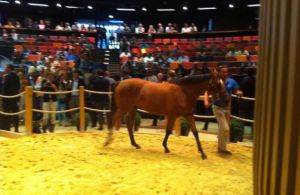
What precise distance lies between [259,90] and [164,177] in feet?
11.5

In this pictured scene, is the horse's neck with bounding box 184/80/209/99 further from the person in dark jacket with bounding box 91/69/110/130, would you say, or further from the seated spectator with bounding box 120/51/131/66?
the seated spectator with bounding box 120/51/131/66

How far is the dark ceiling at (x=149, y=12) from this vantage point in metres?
29.0

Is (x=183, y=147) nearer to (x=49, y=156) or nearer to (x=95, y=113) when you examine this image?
(x=49, y=156)

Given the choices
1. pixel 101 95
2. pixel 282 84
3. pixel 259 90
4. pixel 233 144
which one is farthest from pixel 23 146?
pixel 282 84

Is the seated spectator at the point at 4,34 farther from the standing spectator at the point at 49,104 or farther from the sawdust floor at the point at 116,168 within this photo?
the sawdust floor at the point at 116,168

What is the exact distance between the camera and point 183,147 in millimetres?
8953

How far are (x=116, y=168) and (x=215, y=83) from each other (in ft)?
8.21

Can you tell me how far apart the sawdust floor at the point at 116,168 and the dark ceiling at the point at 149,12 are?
69.0 ft

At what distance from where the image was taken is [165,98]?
27.6ft

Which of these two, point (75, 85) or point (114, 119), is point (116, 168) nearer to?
point (114, 119)

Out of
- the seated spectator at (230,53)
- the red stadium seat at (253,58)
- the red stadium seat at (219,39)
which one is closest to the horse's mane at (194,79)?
the red stadium seat at (253,58)

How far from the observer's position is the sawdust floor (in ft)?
19.8

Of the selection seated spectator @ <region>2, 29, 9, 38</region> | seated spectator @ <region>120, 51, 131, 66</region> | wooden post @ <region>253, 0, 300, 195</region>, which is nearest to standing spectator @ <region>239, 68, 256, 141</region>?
wooden post @ <region>253, 0, 300, 195</region>

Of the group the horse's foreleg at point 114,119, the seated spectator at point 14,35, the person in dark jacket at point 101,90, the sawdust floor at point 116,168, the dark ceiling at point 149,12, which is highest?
the dark ceiling at point 149,12
